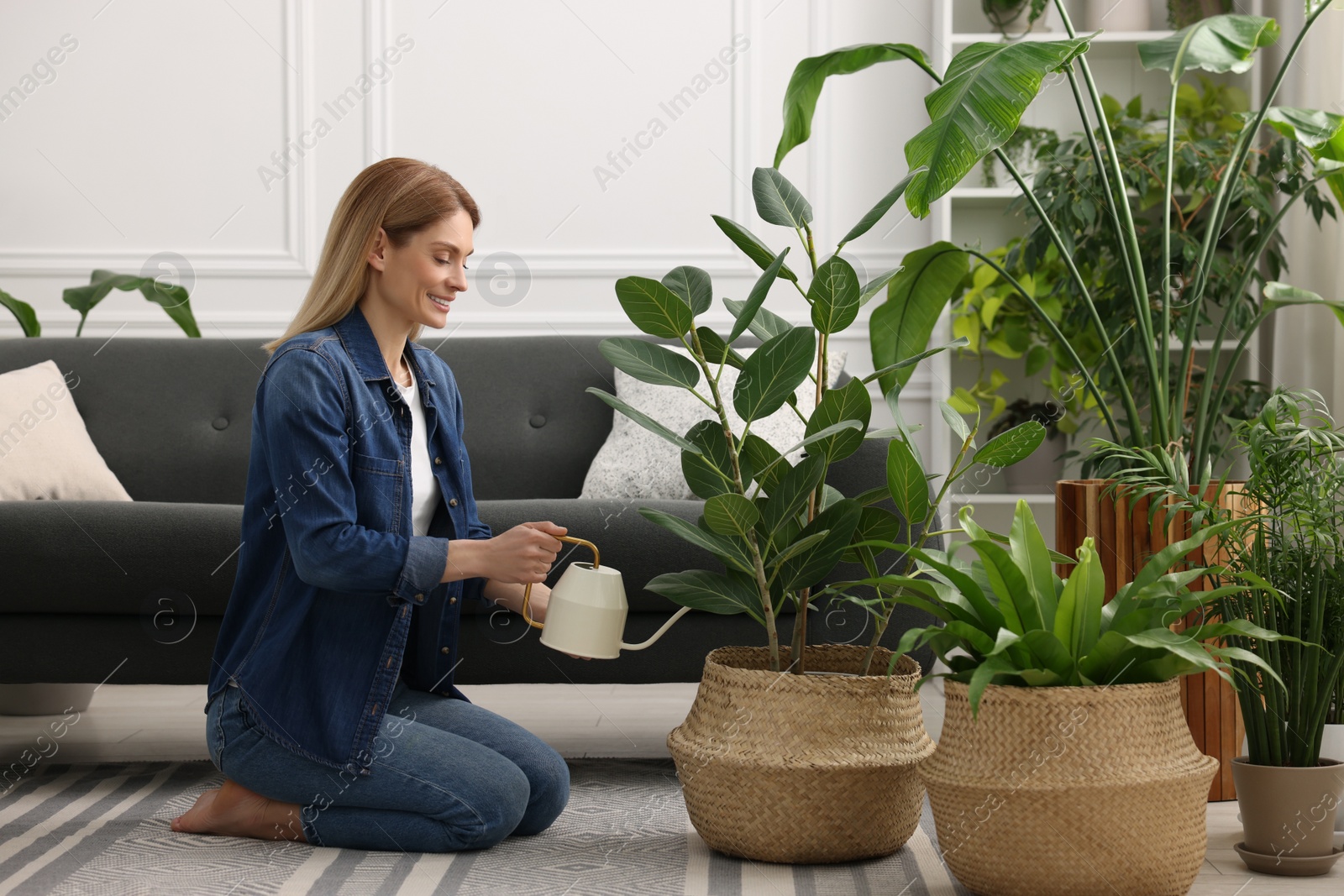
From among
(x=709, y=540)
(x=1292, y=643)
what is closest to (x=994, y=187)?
(x=1292, y=643)

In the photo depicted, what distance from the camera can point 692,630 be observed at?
1.93 meters

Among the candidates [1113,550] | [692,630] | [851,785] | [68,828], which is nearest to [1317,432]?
[1113,550]

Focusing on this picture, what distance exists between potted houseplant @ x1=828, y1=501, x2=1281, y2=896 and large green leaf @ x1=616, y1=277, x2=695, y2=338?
1.29ft

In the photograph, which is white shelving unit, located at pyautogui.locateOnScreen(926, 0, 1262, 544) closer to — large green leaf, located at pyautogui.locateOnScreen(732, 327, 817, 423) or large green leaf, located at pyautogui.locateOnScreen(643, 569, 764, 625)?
large green leaf, located at pyautogui.locateOnScreen(643, 569, 764, 625)

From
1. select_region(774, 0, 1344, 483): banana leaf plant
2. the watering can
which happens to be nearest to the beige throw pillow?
the watering can

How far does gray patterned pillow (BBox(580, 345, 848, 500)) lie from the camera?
2316 mm

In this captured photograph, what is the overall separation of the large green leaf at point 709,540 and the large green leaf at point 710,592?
28 millimetres

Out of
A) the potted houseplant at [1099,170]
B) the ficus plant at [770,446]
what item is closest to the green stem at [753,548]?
the ficus plant at [770,446]

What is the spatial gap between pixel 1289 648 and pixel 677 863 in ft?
2.78

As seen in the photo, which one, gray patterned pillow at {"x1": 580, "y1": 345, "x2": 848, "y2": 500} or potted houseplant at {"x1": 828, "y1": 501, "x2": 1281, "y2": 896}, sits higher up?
gray patterned pillow at {"x1": 580, "y1": 345, "x2": 848, "y2": 500}

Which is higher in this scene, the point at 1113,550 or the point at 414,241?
the point at 414,241

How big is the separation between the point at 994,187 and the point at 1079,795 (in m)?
2.30

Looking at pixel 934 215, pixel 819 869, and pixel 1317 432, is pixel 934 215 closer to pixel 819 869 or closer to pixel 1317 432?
pixel 1317 432

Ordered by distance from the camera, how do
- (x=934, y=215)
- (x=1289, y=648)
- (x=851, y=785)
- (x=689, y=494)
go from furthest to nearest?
(x=934, y=215)
(x=689, y=494)
(x=1289, y=648)
(x=851, y=785)
